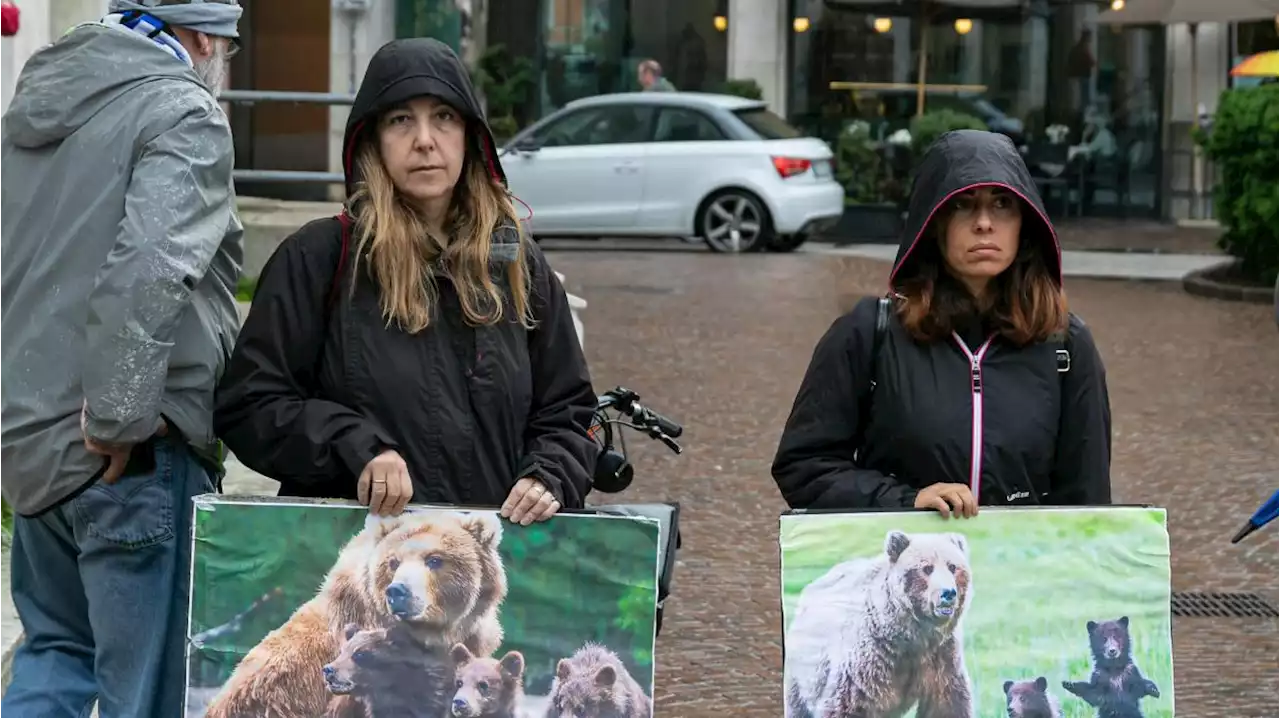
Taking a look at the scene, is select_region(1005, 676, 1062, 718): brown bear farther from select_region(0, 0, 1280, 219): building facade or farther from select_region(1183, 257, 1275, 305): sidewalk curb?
select_region(0, 0, 1280, 219): building facade

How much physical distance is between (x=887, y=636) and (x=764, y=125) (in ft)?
55.7

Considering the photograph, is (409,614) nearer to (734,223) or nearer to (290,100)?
(290,100)

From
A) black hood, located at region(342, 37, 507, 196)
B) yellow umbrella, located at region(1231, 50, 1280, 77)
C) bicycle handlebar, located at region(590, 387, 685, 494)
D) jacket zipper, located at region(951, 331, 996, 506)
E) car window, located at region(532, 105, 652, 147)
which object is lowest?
bicycle handlebar, located at region(590, 387, 685, 494)

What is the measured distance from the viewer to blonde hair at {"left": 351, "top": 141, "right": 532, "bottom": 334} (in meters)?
3.72

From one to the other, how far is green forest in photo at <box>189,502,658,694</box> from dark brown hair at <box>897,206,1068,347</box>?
712mm

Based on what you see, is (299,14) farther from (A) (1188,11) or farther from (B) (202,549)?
(B) (202,549)

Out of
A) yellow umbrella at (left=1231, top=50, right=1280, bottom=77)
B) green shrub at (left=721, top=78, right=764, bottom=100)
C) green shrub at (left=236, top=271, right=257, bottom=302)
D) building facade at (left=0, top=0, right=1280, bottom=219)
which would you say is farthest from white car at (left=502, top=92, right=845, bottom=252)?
green shrub at (left=236, top=271, right=257, bottom=302)

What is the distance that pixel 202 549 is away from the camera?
3.53 meters

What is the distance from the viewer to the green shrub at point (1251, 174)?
55.4 feet

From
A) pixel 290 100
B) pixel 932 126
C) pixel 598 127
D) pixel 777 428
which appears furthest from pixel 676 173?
pixel 290 100

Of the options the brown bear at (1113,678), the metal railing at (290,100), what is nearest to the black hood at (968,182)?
the brown bear at (1113,678)

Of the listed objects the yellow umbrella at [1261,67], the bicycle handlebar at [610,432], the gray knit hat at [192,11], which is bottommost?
the bicycle handlebar at [610,432]

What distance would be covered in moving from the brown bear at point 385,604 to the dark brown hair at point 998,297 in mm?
937

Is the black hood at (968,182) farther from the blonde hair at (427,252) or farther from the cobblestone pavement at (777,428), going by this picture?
the cobblestone pavement at (777,428)
